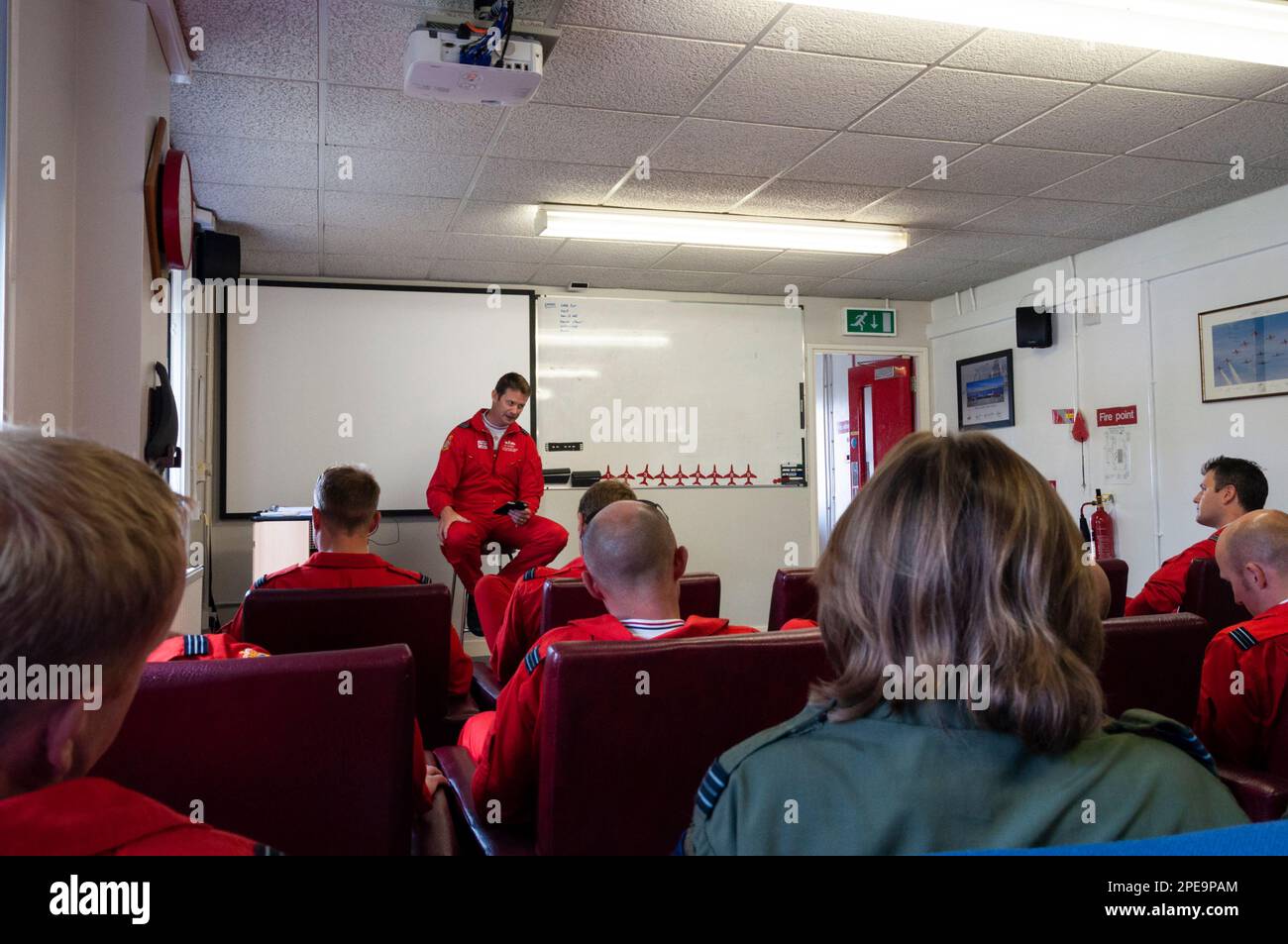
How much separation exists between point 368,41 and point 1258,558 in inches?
115

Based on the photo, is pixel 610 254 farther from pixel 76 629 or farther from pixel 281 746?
pixel 76 629

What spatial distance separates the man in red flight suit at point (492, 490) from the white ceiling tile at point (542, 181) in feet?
3.96

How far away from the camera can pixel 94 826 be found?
0.56 metres

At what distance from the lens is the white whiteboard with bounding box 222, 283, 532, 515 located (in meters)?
5.93

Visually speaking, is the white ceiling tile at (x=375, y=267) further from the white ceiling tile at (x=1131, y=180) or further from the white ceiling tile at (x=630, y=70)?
the white ceiling tile at (x=1131, y=180)

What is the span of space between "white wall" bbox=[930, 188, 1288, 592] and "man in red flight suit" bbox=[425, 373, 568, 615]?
3426 mm

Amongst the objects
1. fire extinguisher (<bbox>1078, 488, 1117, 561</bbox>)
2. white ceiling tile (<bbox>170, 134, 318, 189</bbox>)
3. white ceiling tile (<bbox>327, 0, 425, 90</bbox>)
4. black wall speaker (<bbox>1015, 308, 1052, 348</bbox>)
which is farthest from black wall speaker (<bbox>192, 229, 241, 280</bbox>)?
fire extinguisher (<bbox>1078, 488, 1117, 561</bbox>)

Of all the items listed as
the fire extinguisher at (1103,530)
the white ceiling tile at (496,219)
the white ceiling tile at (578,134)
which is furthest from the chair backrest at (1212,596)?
the white ceiling tile at (496,219)

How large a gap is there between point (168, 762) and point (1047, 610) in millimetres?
1062

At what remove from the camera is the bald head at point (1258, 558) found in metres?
1.90

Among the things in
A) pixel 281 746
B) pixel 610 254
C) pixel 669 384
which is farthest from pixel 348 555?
pixel 669 384

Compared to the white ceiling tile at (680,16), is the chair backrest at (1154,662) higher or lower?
lower

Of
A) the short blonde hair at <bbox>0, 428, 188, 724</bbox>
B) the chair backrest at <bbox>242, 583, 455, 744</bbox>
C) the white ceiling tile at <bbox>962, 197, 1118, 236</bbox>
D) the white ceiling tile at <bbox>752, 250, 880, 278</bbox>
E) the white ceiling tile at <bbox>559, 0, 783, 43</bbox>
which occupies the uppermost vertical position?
the white ceiling tile at <bbox>559, 0, 783, 43</bbox>

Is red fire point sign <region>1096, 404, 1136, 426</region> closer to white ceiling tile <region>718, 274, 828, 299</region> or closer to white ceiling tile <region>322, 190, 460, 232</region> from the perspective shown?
white ceiling tile <region>718, 274, 828, 299</region>
